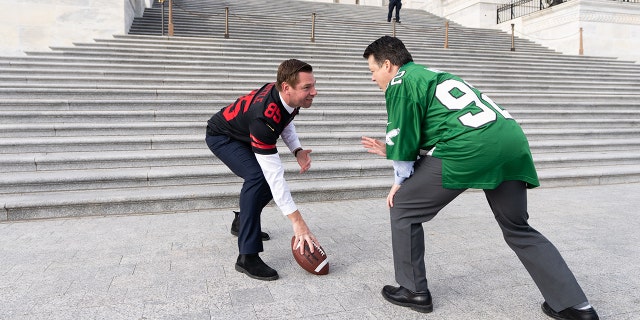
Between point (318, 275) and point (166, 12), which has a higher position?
point (166, 12)

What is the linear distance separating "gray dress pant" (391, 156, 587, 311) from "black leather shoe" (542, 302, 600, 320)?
0.21 feet

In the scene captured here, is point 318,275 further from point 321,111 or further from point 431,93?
point 321,111

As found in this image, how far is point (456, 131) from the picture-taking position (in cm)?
258

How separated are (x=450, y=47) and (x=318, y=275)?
46.1 ft

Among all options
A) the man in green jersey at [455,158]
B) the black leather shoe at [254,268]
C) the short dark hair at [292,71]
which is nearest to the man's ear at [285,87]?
the short dark hair at [292,71]

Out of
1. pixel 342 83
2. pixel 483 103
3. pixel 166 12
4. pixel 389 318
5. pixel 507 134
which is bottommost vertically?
pixel 389 318

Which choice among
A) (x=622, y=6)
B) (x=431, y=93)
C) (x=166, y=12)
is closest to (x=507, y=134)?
(x=431, y=93)

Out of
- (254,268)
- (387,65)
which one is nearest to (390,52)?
(387,65)

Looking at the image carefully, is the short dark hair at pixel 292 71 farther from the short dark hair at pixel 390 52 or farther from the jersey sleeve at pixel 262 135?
the short dark hair at pixel 390 52

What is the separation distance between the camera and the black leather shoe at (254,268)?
3459 millimetres

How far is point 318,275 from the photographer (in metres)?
3.54

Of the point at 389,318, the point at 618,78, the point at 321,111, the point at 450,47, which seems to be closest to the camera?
the point at 389,318

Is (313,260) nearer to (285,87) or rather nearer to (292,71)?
(285,87)

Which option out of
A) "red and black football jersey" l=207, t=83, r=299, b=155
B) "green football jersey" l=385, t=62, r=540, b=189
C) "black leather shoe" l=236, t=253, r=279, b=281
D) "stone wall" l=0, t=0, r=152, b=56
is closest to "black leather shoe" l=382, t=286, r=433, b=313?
"green football jersey" l=385, t=62, r=540, b=189
